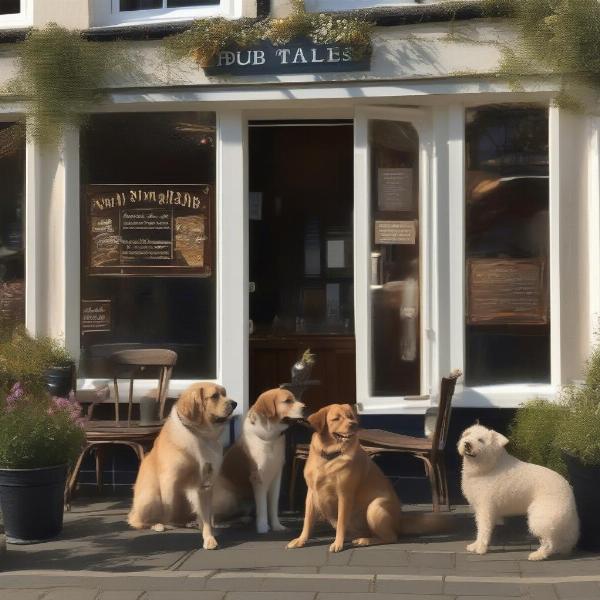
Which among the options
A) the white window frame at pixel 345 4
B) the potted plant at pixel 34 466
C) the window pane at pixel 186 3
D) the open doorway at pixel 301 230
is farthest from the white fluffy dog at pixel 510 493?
the window pane at pixel 186 3

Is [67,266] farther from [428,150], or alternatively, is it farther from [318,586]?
[318,586]

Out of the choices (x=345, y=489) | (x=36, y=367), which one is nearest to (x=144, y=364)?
(x=36, y=367)

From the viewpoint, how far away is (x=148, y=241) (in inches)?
358

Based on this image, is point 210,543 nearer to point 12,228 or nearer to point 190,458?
point 190,458

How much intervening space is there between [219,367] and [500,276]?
2.26m

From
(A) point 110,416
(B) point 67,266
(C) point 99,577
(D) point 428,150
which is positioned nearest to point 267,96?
(D) point 428,150

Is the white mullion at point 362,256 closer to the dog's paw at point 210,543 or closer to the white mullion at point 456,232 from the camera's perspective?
the white mullion at point 456,232

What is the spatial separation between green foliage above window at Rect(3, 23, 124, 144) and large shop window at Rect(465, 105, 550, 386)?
281cm

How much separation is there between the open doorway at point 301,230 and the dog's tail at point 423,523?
9.02 feet

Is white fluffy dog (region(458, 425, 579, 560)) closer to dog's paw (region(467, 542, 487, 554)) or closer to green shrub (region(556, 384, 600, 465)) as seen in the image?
dog's paw (region(467, 542, 487, 554))

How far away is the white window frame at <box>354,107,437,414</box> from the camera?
8.73m

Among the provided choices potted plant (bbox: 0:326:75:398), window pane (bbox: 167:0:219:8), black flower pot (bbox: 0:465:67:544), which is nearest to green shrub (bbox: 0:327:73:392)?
potted plant (bbox: 0:326:75:398)

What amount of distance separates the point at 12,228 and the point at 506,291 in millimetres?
3934

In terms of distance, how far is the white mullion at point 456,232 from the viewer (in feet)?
28.2
